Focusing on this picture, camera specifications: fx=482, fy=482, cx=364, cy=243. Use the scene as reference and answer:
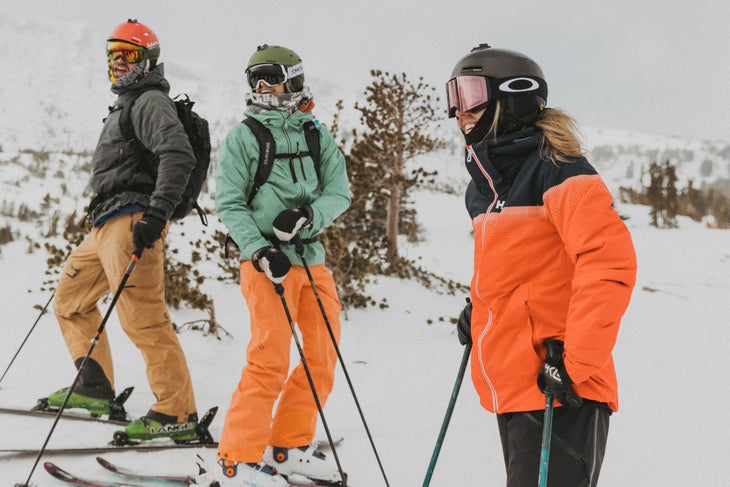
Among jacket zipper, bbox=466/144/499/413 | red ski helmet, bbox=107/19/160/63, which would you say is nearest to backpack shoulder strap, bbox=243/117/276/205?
red ski helmet, bbox=107/19/160/63

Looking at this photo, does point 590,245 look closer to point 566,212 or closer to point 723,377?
point 566,212

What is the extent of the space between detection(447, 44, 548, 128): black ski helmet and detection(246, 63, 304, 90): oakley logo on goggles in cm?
125

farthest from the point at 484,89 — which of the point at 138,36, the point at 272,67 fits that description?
the point at 138,36

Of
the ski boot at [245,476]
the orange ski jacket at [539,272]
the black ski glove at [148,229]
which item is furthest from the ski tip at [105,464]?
the orange ski jacket at [539,272]

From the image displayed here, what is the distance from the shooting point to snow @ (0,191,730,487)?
2.94 meters

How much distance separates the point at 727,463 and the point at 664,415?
0.68 metres

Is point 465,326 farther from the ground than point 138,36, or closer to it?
closer to it

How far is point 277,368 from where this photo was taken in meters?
2.51

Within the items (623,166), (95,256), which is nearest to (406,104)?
(95,256)

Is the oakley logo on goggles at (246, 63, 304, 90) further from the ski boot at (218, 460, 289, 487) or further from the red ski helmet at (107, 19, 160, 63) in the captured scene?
the ski boot at (218, 460, 289, 487)

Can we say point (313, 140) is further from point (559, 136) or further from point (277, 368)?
point (559, 136)

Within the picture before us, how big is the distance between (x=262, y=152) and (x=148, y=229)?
2.53 ft

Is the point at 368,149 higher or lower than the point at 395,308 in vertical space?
higher

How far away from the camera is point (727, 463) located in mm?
3029
